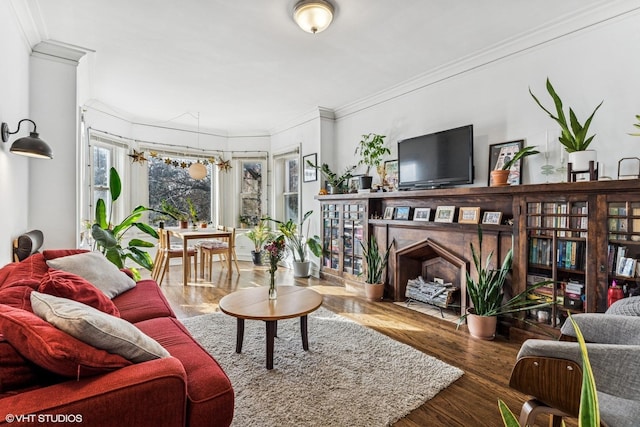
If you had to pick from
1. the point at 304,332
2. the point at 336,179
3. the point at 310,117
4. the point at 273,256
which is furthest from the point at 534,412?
the point at 310,117

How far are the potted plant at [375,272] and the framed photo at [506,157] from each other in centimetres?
144

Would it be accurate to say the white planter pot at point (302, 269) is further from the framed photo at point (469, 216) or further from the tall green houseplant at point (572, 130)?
the tall green houseplant at point (572, 130)

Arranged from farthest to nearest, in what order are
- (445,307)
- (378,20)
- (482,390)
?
(445,307) → (378,20) → (482,390)

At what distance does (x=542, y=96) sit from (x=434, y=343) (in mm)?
2369

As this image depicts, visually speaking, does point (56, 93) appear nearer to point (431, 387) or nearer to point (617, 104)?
point (431, 387)

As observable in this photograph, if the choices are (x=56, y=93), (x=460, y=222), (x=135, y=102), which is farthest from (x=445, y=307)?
(x=135, y=102)

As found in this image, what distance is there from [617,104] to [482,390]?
2.35 m

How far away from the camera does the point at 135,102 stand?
477cm

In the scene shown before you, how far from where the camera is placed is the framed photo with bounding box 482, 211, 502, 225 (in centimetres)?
293

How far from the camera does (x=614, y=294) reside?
2.21 metres

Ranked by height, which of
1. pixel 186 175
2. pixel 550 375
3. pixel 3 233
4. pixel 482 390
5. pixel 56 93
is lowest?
pixel 482 390

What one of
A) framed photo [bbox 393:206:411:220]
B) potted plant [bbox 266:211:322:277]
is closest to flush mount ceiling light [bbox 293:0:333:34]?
framed photo [bbox 393:206:411:220]

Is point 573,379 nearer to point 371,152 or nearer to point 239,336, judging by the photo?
point 239,336

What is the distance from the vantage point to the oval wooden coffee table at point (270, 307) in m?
2.25
